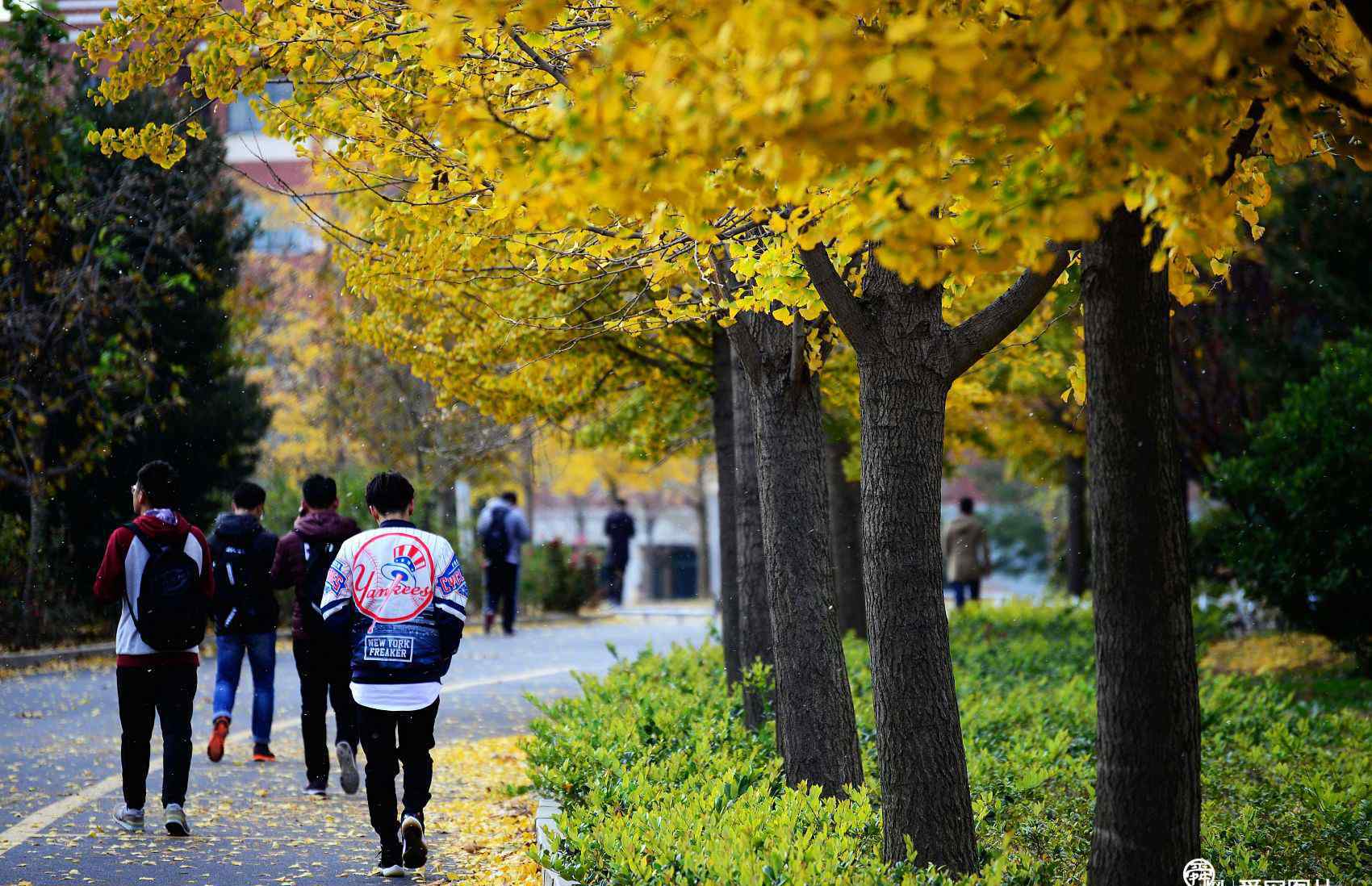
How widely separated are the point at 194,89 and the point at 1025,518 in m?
41.2

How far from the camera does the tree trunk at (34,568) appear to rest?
1569 centimetres

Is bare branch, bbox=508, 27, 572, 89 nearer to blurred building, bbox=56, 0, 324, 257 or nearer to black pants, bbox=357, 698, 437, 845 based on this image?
black pants, bbox=357, 698, 437, 845

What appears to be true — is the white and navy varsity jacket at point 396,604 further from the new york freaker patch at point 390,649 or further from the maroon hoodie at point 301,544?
the maroon hoodie at point 301,544

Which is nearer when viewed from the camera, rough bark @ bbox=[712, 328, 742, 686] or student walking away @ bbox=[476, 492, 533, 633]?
rough bark @ bbox=[712, 328, 742, 686]

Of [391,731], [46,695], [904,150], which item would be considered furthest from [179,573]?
[46,695]

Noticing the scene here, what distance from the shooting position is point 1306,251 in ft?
50.3

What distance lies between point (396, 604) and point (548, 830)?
1.28 metres

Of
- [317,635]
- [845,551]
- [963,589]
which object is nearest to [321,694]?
[317,635]

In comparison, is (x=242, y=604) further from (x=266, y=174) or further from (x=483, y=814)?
(x=266, y=174)

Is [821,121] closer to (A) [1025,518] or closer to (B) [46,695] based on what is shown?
(B) [46,695]

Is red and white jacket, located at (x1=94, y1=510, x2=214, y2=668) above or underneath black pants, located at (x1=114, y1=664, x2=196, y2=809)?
above

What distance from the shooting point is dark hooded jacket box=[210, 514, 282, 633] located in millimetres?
8703

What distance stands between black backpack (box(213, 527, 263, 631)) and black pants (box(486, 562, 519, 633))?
10575 mm

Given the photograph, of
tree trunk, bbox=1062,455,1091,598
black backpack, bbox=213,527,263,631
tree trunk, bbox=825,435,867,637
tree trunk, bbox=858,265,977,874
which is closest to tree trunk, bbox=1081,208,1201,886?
tree trunk, bbox=858,265,977,874
